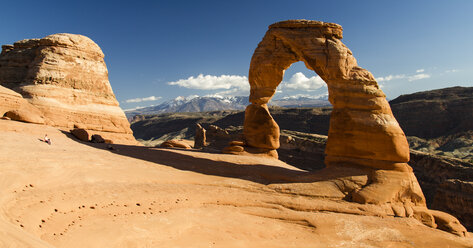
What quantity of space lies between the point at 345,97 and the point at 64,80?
1765cm

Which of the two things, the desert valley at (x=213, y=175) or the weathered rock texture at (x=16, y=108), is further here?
the weathered rock texture at (x=16, y=108)

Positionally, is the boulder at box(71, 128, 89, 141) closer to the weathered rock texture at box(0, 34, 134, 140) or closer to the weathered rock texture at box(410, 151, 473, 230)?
the weathered rock texture at box(0, 34, 134, 140)

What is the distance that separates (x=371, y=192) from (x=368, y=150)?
2.11 metres

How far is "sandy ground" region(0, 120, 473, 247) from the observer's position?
499cm

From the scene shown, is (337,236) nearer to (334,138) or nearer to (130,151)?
(334,138)

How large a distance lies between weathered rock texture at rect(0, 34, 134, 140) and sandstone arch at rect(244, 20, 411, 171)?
41.8 ft

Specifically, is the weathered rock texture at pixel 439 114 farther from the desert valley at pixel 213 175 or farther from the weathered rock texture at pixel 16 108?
the weathered rock texture at pixel 16 108

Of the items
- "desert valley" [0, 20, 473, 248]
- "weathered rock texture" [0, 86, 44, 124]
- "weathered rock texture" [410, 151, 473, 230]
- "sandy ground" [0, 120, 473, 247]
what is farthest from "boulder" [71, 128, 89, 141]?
"weathered rock texture" [410, 151, 473, 230]

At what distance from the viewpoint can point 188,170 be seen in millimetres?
11109

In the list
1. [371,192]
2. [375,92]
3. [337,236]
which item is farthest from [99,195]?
[375,92]

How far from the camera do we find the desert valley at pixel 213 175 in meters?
5.67

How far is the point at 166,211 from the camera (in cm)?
661

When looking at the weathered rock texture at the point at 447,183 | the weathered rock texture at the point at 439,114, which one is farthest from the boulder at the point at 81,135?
the weathered rock texture at the point at 439,114

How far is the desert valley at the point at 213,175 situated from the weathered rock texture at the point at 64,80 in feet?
0.27
